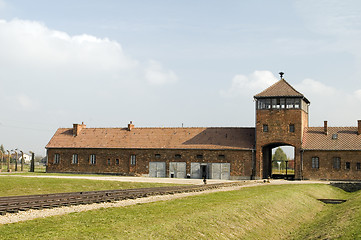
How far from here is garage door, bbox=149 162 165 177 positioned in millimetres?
60281

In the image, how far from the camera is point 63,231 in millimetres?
15344

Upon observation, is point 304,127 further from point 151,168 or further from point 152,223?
point 152,223

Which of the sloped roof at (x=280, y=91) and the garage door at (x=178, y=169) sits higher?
A: the sloped roof at (x=280, y=91)

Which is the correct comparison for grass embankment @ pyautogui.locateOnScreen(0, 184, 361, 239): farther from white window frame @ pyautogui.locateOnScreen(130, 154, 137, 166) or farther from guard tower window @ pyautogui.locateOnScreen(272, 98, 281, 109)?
white window frame @ pyautogui.locateOnScreen(130, 154, 137, 166)

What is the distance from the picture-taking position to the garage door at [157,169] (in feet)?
198

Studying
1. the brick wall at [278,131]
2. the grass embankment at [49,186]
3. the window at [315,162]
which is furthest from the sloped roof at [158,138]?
the grass embankment at [49,186]

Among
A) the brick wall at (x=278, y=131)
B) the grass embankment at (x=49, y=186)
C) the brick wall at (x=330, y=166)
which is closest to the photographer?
the grass embankment at (x=49, y=186)

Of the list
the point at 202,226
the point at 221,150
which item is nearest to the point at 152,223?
the point at 202,226

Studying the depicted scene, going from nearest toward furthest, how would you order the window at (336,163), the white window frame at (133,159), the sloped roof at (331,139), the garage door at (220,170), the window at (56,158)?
the window at (336,163), the sloped roof at (331,139), the garage door at (220,170), the white window frame at (133,159), the window at (56,158)

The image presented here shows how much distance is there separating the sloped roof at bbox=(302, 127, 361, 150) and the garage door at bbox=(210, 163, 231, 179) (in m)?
10.4

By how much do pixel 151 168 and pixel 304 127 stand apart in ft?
72.1

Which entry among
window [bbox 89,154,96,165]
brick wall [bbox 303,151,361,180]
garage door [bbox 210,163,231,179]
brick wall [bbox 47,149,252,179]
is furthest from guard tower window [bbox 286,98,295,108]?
window [bbox 89,154,96,165]

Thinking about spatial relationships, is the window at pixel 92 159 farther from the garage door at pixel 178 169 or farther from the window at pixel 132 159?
the garage door at pixel 178 169

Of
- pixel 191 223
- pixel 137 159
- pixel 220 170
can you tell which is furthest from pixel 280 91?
pixel 191 223
